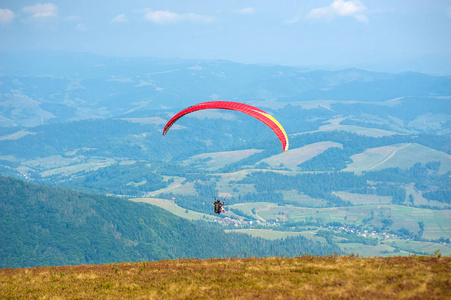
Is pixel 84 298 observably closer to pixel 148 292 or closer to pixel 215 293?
pixel 148 292

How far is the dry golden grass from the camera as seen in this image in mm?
29219

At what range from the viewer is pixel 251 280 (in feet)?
113

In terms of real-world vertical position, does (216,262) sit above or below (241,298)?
below

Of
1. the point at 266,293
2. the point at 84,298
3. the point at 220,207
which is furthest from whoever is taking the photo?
the point at 220,207

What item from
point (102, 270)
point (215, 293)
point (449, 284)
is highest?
point (449, 284)

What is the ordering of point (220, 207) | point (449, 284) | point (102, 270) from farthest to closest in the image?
point (220, 207), point (102, 270), point (449, 284)

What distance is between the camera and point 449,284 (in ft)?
93.8

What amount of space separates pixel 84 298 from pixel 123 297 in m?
3.01

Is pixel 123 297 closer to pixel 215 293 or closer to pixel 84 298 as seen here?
pixel 84 298

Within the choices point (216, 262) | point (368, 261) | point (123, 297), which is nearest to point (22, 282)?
point (123, 297)

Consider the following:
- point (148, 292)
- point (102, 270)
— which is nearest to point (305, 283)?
point (148, 292)

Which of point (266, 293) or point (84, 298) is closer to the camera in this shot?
point (266, 293)

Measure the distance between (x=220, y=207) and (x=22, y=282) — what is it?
A: 70.2 ft

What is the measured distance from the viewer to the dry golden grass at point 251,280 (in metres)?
29.2
